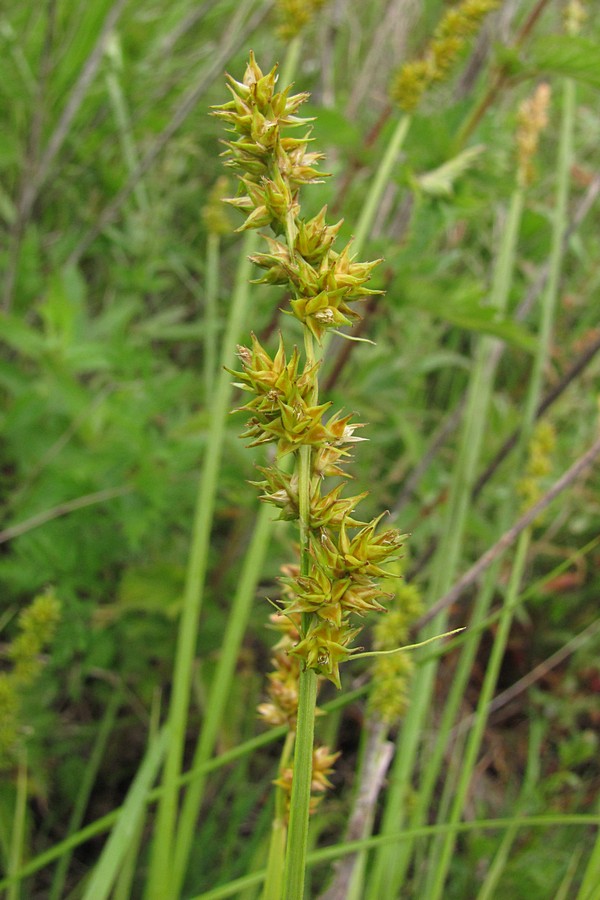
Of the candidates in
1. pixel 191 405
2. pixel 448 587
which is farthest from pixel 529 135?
pixel 191 405

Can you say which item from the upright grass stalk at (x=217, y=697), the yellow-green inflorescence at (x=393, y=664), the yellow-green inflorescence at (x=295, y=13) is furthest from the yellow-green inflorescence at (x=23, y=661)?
the yellow-green inflorescence at (x=295, y=13)

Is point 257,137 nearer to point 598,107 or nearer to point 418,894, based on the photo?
point 418,894

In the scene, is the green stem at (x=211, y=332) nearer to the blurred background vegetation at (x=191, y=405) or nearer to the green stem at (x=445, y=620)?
the blurred background vegetation at (x=191, y=405)

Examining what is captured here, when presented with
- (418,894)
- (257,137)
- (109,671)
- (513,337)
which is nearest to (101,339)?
(109,671)

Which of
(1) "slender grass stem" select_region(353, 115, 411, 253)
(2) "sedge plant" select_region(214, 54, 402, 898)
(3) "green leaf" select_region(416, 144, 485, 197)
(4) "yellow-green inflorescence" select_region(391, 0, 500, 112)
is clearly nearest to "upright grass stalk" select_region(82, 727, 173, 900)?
(2) "sedge plant" select_region(214, 54, 402, 898)

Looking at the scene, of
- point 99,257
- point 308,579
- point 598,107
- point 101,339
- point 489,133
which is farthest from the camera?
point 598,107

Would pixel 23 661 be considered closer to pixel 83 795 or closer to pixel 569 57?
pixel 83 795

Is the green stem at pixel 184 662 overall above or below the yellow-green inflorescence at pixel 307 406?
below

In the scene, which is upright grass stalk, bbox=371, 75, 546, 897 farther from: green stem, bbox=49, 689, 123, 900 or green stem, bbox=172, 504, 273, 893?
green stem, bbox=49, 689, 123, 900
